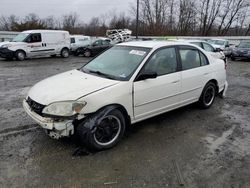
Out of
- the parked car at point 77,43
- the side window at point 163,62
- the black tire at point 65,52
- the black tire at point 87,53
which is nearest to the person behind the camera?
the side window at point 163,62

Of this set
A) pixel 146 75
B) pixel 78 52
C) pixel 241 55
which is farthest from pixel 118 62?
pixel 78 52

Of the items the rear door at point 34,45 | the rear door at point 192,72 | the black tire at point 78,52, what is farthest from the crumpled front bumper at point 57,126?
the black tire at point 78,52

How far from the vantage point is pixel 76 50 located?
21.0 metres

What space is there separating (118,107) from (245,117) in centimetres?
308

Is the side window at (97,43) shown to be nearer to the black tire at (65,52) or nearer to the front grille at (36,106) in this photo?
the black tire at (65,52)

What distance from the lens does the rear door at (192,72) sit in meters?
4.90

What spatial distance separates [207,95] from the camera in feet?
18.7

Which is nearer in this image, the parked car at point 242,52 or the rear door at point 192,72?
the rear door at point 192,72

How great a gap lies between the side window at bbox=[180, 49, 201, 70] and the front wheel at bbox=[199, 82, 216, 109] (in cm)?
64

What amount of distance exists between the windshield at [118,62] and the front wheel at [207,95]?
1.87 metres

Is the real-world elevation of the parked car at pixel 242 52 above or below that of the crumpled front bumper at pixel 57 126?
above

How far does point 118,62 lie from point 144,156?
1.76 metres

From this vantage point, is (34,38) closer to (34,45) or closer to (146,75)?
(34,45)

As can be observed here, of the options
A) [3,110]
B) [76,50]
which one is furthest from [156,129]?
[76,50]
